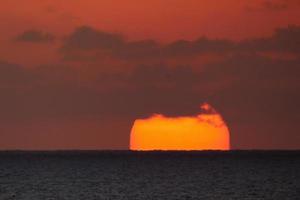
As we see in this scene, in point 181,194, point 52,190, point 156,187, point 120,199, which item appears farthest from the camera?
point 156,187

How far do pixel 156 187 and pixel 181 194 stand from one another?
40.5 ft

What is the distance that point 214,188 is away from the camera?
9312 cm

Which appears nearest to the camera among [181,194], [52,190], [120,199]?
[120,199]

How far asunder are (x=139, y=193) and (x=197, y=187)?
12.2m

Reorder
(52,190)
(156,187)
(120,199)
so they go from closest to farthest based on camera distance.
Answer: (120,199) → (52,190) → (156,187)

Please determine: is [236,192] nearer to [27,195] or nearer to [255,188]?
[255,188]

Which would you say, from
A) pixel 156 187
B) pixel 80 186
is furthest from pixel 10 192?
pixel 156 187

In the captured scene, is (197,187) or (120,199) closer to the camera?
(120,199)

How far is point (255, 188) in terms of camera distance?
93.3 m

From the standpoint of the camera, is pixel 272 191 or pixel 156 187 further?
pixel 156 187

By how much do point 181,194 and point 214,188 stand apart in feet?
35.9

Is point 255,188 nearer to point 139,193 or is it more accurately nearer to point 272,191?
point 272,191

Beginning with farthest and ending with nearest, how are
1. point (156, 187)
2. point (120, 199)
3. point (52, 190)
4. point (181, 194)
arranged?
point (156, 187) → point (52, 190) → point (181, 194) → point (120, 199)

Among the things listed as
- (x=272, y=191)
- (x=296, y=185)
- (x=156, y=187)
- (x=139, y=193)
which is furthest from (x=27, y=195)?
(x=296, y=185)
